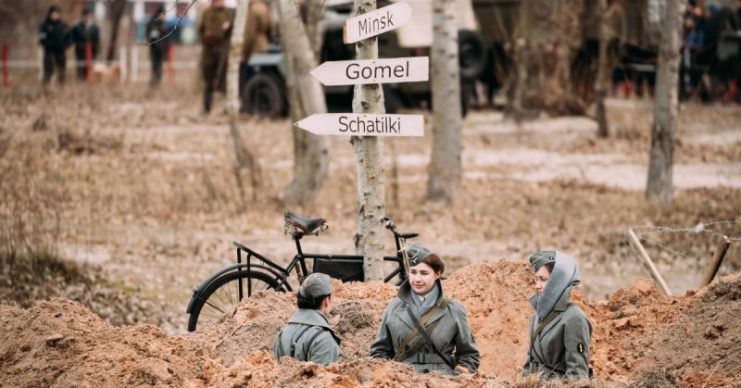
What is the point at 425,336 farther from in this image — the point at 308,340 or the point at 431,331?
the point at 308,340

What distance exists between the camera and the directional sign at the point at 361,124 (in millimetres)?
8734

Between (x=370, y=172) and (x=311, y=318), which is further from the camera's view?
(x=370, y=172)

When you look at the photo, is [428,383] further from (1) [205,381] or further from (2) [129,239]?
(2) [129,239]

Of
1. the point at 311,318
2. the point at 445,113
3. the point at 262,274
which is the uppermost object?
the point at 445,113

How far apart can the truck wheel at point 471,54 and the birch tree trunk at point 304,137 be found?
1046 centimetres

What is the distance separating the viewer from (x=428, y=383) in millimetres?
6457

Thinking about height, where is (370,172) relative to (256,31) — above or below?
below

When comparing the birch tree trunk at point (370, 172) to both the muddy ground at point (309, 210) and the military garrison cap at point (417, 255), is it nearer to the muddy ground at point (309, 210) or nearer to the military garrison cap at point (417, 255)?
the muddy ground at point (309, 210)

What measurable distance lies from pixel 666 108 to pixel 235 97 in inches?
214

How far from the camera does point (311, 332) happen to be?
719 cm

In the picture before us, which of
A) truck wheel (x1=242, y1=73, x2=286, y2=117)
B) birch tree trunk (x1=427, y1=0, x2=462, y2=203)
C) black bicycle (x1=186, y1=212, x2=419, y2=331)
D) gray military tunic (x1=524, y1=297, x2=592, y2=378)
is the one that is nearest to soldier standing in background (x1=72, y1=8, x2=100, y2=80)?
truck wheel (x1=242, y1=73, x2=286, y2=117)

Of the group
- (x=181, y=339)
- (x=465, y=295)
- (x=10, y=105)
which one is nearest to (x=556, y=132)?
(x=10, y=105)

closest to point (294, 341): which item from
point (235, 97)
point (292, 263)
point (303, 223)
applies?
point (292, 263)

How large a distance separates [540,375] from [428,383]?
628 millimetres
